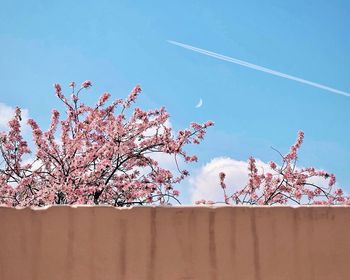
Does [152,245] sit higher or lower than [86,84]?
lower

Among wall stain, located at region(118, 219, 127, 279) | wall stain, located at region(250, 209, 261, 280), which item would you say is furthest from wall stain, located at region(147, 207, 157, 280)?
wall stain, located at region(250, 209, 261, 280)

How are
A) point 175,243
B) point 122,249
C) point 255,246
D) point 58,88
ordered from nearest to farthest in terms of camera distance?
1. point 122,249
2. point 175,243
3. point 255,246
4. point 58,88

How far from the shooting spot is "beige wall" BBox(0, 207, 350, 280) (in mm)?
3762

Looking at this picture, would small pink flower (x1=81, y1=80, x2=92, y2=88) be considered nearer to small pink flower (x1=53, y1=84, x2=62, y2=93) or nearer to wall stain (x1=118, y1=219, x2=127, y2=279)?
small pink flower (x1=53, y1=84, x2=62, y2=93)

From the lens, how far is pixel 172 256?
3965 mm

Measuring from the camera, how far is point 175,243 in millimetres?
3994

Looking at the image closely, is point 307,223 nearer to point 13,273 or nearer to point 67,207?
point 67,207

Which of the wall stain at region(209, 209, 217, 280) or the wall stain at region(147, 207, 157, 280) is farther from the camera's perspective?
the wall stain at region(209, 209, 217, 280)

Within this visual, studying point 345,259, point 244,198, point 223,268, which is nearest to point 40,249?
point 223,268

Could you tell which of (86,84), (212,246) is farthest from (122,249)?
(86,84)

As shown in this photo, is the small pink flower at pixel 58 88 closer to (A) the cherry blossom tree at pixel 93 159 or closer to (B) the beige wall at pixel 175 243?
(A) the cherry blossom tree at pixel 93 159

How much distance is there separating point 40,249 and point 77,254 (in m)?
0.24

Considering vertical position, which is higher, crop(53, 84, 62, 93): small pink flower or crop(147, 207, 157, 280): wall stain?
crop(53, 84, 62, 93): small pink flower

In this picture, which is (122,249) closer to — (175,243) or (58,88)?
(175,243)
